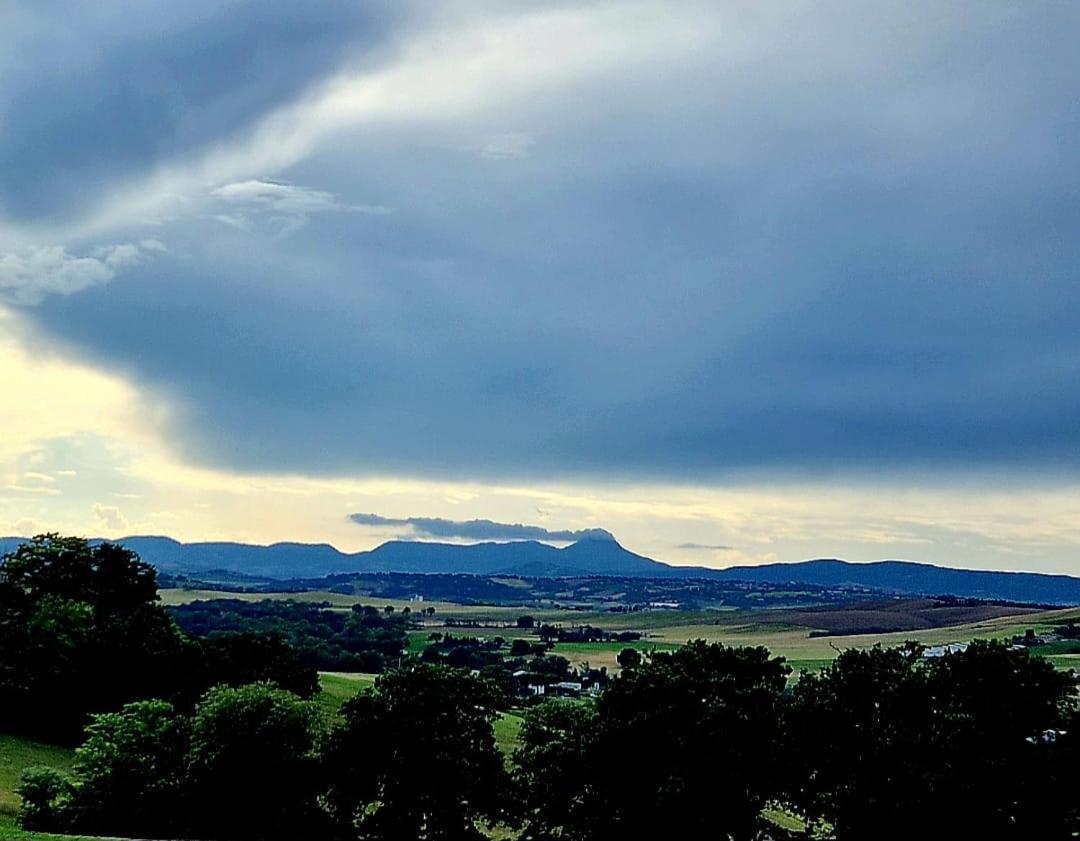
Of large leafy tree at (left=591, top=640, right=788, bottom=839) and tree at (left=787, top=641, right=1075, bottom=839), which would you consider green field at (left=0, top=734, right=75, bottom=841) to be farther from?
tree at (left=787, top=641, right=1075, bottom=839)

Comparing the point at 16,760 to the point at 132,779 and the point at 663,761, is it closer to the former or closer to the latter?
the point at 132,779

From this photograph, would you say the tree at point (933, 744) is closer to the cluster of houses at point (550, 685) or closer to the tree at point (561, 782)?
the tree at point (561, 782)

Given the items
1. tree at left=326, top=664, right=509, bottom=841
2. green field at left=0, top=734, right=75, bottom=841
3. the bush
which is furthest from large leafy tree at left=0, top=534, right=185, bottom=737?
tree at left=326, top=664, right=509, bottom=841

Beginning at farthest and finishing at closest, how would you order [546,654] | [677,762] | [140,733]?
[546,654] < [140,733] < [677,762]

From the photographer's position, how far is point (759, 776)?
126 feet

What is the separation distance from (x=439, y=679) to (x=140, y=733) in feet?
46.8

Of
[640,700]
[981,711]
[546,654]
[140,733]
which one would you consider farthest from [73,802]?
[546,654]

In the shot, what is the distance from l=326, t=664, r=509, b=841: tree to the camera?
131ft

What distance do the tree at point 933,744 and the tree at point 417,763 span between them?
12577 millimetres

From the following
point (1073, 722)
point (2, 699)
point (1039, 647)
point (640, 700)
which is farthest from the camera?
point (1039, 647)

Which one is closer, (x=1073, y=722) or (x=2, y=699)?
(x=1073, y=722)

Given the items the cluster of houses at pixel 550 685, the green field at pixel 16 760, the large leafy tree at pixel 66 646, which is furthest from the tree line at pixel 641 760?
the cluster of houses at pixel 550 685

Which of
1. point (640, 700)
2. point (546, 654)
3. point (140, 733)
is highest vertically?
point (640, 700)

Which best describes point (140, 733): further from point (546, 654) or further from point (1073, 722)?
point (546, 654)
